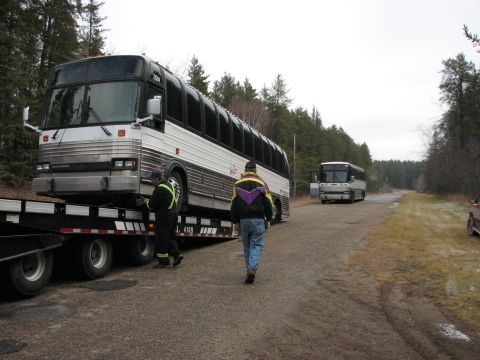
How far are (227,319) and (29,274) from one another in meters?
2.79

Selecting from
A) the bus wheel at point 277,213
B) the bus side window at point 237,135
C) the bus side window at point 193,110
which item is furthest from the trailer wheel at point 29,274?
the bus wheel at point 277,213

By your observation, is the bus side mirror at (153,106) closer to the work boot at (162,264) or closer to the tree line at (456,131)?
the work boot at (162,264)

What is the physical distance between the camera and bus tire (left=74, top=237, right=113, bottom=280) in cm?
734

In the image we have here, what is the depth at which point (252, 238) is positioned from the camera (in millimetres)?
7785

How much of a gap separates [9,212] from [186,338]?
2.78 metres

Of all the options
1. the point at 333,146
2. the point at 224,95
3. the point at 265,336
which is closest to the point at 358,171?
the point at 224,95

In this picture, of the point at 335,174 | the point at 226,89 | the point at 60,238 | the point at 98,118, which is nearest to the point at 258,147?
the point at 98,118

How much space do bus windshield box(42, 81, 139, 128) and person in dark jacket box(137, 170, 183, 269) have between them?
127cm

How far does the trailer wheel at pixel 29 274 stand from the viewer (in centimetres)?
596

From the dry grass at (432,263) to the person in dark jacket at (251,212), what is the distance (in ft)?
7.90

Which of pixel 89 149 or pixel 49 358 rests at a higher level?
pixel 89 149

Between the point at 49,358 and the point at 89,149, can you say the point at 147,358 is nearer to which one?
the point at 49,358

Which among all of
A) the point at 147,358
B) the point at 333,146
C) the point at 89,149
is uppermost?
the point at 333,146

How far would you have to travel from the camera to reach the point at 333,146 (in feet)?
342
